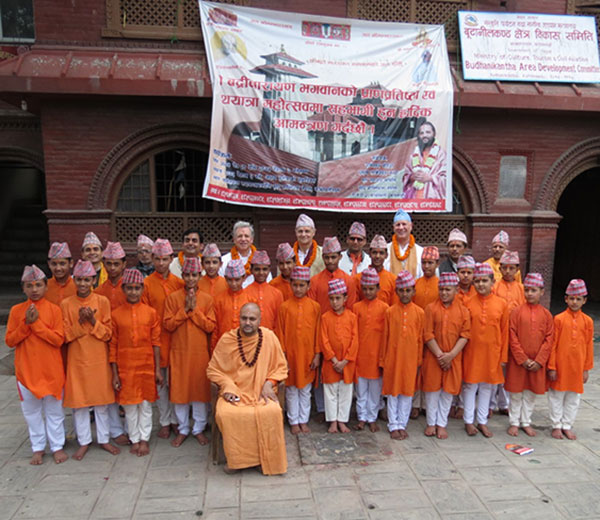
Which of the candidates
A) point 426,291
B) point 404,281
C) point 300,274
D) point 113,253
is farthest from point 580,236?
point 113,253

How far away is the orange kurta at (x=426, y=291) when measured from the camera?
16.2ft

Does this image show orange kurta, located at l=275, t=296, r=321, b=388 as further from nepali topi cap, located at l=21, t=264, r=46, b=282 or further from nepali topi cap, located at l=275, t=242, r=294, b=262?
nepali topi cap, located at l=21, t=264, r=46, b=282

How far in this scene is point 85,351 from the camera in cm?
404

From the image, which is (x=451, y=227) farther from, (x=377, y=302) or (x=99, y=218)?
(x=99, y=218)

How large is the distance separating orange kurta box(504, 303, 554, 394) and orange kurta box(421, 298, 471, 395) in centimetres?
53

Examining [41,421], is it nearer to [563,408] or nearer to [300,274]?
[300,274]

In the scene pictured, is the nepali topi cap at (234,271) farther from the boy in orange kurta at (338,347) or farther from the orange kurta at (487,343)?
the orange kurta at (487,343)

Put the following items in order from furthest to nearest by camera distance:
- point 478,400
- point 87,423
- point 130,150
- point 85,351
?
1. point 130,150
2. point 478,400
3. point 87,423
4. point 85,351

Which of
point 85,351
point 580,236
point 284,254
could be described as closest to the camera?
point 85,351

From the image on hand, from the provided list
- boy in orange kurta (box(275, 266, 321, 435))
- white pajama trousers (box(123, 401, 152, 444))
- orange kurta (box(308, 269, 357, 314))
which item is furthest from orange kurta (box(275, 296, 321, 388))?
white pajama trousers (box(123, 401, 152, 444))

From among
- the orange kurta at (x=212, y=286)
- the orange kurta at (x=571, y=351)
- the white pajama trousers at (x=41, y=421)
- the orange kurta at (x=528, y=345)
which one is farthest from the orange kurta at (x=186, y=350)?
the orange kurta at (x=571, y=351)

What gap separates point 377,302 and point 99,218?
461 cm

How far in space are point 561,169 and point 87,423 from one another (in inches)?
311

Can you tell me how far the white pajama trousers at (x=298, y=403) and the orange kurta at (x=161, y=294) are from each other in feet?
4.13
